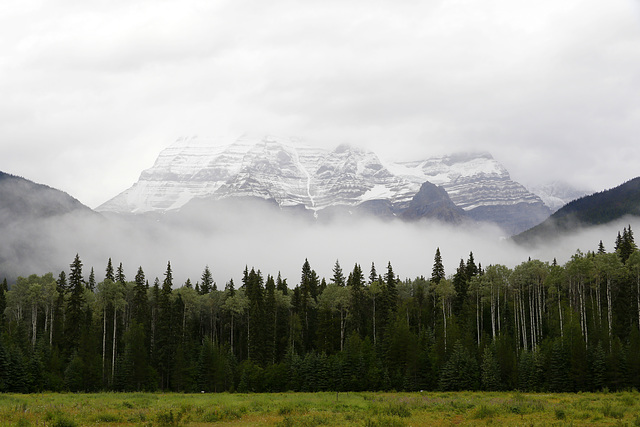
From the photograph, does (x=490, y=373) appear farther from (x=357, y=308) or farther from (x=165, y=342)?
(x=165, y=342)

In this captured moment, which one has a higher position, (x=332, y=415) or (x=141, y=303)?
(x=141, y=303)

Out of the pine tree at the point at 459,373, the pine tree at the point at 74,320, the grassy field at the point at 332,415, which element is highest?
the pine tree at the point at 74,320

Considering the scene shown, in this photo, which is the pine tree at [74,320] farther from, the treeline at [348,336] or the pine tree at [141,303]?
the pine tree at [141,303]

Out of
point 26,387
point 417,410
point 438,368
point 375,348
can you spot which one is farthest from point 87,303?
point 417,410

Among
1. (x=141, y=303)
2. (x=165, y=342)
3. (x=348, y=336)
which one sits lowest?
(x=165, y=342)

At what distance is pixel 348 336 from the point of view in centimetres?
11450

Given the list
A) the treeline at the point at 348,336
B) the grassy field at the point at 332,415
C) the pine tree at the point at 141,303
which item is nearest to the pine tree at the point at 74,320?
the treeline at the point at 348,336

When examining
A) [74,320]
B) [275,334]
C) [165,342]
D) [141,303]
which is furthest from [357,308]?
[74,320]

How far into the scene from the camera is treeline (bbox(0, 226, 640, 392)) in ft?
292

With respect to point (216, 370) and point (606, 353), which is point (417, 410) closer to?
point (606, 353)

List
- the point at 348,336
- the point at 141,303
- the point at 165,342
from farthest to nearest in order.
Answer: the point at 141,303 → the point at 165,342 → the point at 348,336

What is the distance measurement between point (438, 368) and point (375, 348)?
14.1 m

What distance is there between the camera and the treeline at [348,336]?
89.1m

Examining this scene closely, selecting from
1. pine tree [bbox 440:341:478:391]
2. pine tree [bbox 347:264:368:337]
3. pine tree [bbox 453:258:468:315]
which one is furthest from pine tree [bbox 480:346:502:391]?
pine tree [bbox 347:264:368:337]
